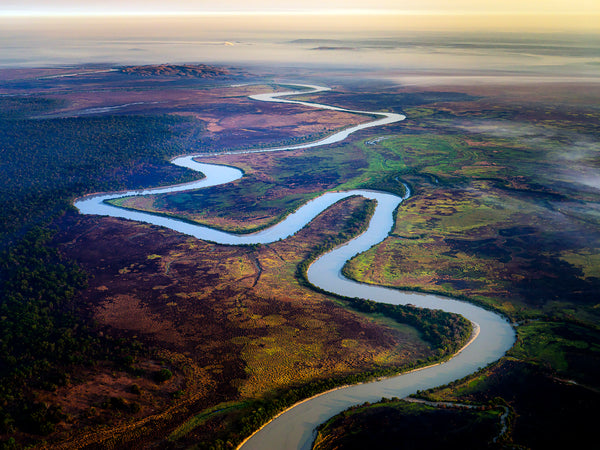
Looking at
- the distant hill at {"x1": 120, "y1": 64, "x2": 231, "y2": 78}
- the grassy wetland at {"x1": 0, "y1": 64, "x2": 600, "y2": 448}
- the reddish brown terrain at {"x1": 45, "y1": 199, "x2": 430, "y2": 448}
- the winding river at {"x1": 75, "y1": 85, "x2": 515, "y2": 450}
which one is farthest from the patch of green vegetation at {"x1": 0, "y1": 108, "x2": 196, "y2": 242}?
the distant hill at {"x1": 120, "y1": 64, "x2": 231, "y2": 78}

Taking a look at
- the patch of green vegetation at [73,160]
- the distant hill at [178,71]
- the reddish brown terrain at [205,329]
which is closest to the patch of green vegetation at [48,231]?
the patch of green vegetation at [73,160]

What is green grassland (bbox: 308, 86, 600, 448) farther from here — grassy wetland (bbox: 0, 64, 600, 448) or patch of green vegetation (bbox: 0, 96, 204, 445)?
patch of green vegetation (bbox: 0, 96, 204, 445)

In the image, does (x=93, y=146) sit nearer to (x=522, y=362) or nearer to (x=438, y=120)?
(x=438, y=120)

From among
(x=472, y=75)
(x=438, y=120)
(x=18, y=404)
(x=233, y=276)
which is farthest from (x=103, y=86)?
(x=18, y=404)

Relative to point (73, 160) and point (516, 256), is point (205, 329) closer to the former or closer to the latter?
point (516, 256)

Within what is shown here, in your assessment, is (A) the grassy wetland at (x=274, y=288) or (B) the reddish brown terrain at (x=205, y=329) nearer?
(A) the grassy wetland at (x=274, y=288)

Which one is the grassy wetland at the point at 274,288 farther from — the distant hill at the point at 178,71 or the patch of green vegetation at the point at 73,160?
the distant hill at the point at 178,71

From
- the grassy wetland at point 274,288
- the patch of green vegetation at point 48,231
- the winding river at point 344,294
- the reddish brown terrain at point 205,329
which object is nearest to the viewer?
the grassy wetland at point 274,288
